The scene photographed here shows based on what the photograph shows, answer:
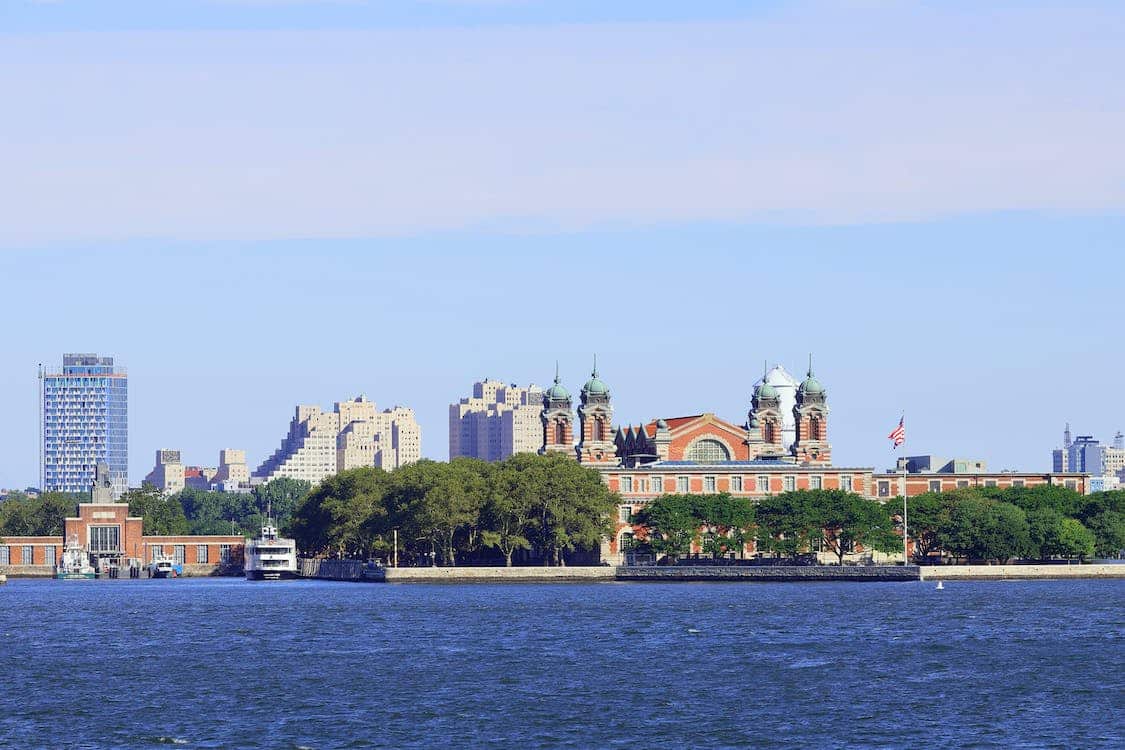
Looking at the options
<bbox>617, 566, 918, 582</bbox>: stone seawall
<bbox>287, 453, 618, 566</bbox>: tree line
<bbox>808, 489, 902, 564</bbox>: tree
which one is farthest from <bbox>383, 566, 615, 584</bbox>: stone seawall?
<bbox>808, 489, 902, 564</bbox>: tree

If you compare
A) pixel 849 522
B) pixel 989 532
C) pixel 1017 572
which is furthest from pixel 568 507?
pixel 1017 572

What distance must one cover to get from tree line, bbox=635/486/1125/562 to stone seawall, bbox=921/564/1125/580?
9.71 ft

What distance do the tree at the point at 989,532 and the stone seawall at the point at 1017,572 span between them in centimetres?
389

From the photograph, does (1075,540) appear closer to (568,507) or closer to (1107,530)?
(1107,530)

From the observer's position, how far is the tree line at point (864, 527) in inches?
7382

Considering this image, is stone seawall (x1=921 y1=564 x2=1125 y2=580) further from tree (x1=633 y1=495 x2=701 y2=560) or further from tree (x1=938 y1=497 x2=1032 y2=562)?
tree (x1=633 y1=495 x2=701 y2=560)

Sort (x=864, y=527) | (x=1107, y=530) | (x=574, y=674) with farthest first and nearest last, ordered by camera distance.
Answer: (x=1107, y=530)
(x=864, y=527)
(x=574, y=674)

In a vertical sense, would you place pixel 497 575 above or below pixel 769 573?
above

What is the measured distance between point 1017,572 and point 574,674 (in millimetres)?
98760

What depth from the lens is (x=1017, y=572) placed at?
597ft

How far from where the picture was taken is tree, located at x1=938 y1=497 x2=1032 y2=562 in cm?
18650

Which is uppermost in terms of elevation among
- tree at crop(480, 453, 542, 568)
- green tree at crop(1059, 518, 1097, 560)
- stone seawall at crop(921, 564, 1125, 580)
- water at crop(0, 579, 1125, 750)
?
tree at crop(480, 453, 542, 568)

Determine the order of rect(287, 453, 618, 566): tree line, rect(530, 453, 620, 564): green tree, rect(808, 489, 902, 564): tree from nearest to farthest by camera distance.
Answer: rect(287, 453, 618, 566): tree line < rect(530, 453, 620, 564): green tree < rect(808, 489, 902, 564): tree

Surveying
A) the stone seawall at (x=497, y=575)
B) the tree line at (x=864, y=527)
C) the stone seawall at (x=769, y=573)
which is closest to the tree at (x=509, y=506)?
the stone seawall at (x=497, y=575)
